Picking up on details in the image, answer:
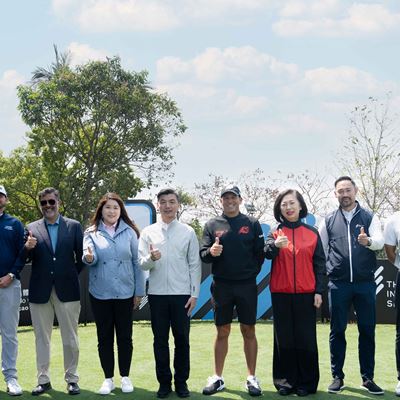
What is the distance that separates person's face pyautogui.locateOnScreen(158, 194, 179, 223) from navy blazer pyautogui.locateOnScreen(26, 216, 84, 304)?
0.86 meters

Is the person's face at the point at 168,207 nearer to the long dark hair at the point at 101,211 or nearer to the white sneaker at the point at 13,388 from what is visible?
the long dark hair at the point at 101,211

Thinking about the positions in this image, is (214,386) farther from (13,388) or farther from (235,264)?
(13,388)

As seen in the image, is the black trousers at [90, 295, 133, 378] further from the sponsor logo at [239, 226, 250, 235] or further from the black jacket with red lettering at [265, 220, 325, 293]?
the black jacket with red lettering at [265, 220, 325, 293]

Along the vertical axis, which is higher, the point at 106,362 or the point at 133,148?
the point at 133,148

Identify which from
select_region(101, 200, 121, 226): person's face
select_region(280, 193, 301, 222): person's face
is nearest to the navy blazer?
select_region(101, 200, 121, 226): person's face

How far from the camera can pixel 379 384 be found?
6309 mm

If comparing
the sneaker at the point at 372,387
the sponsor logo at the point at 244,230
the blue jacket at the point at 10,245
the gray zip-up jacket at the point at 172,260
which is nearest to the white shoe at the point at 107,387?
the gray zip-up jacket at the point at 172,260

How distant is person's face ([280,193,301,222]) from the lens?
5.66m

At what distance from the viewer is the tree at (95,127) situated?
91.6ft

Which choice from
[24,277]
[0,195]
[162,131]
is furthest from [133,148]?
[0,195]

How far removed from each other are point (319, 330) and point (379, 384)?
4.19 metres

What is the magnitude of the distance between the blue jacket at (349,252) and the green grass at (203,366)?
3.51 feet

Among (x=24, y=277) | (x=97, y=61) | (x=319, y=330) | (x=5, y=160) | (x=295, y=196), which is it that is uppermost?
(x=97, y=61)

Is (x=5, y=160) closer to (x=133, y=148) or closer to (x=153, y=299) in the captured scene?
(x=133, y=148)
